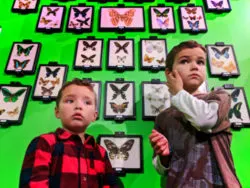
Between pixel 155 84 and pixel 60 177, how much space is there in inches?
36.1

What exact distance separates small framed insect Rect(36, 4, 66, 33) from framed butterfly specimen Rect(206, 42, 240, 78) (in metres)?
1.03

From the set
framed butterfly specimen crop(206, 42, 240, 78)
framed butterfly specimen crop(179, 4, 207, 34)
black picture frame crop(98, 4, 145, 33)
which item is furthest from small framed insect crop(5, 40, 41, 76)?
framed butterfly specimen crop(206, 42, 240, 78)

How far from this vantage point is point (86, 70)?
2.08 metres

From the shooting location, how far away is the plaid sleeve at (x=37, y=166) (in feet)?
3.95

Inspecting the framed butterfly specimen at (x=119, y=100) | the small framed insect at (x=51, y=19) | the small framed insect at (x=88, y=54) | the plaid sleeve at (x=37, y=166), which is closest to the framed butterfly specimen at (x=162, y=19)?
the small framed insect at (x=88, y=54)

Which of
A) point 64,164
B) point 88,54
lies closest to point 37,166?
point 64,164

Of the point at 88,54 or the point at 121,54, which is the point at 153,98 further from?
the point at 88,54

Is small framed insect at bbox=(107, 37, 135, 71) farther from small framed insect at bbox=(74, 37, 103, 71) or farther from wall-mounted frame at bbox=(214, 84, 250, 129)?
wall-mounted frame at bbox=(214, 84, 250, 129)

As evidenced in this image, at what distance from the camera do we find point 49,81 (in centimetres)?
203

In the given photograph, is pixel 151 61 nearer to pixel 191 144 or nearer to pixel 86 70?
pixel 86 70

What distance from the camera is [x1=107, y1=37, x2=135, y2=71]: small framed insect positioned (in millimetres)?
2080

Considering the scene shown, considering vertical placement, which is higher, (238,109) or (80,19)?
(80,19)

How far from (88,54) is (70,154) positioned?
0.96 metres

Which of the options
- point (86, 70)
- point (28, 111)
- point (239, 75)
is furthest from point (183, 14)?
point (28, 111)
